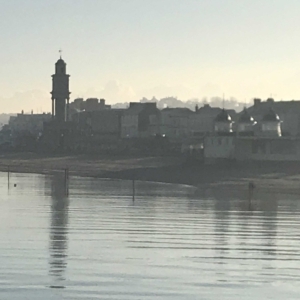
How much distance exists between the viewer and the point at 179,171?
281 feet

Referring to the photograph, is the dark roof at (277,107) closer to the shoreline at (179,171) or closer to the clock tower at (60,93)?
the shoreline at (179,171)

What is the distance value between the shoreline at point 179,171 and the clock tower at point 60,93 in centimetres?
3274

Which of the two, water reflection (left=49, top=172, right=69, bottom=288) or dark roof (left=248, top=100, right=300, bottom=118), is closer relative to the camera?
water reflection (left=49, top=172, right=69, bottom=288)

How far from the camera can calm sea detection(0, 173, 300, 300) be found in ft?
73.4

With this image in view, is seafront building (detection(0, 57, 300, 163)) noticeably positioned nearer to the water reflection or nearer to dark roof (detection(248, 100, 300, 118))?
dark roof (detection(248, 100, 300, 118))

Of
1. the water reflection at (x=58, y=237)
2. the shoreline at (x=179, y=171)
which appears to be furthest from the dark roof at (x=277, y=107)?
the water reflection at (x=58, y=237)

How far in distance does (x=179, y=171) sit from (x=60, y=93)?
220 feet

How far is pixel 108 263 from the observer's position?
26.5m

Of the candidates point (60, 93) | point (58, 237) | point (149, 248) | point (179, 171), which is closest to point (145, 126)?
point (60, 93)

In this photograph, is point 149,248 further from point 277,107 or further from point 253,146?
point 277,107

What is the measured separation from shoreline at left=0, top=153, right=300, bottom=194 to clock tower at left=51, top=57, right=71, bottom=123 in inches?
1289

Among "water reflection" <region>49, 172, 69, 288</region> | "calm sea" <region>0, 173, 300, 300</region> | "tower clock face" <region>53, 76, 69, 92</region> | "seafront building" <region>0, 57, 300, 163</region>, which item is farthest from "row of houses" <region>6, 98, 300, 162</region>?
"calm sea" <region>0, 173, 300, 300</region>

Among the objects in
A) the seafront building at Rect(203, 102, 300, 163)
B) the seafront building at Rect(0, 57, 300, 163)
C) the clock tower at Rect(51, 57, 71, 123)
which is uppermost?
the clock tower at Rect(51, 57, 71, 123)

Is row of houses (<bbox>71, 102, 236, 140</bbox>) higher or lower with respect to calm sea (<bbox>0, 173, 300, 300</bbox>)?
higher
